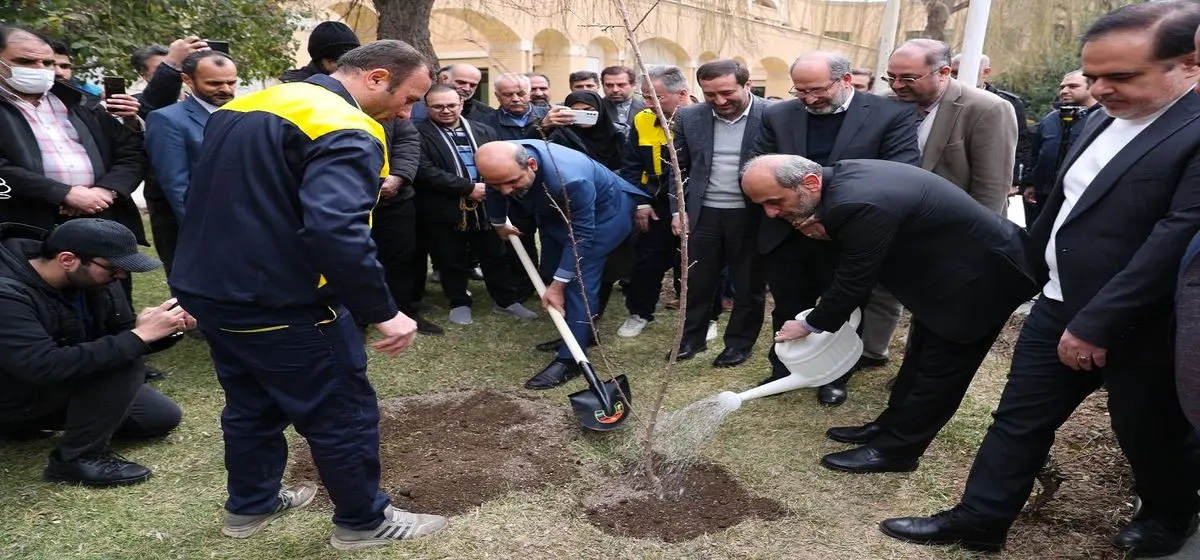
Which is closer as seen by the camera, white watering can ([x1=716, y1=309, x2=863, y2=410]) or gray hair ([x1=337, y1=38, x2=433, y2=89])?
gray hair ([x1=337, y1=38, x2=433, y2=89])

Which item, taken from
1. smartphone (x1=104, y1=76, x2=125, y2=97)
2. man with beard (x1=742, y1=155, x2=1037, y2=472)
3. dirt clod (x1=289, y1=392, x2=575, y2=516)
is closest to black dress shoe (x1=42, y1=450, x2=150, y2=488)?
dirt clod (x1=289, y1=392, x2=575, y2=516)

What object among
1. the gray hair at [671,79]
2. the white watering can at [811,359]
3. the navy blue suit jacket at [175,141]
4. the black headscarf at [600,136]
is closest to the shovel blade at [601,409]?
the white watering can at [811,359]

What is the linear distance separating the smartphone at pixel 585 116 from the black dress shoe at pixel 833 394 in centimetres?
246

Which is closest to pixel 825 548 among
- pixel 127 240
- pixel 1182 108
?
pixel 1182 108

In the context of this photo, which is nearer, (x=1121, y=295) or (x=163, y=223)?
(x=1121, y=295)

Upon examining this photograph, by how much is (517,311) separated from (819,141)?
2625mm

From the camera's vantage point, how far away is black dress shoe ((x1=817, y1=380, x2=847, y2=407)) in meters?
3.83

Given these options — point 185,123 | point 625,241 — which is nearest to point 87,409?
point 185,123

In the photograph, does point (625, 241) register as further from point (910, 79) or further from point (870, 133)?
point (910, 79)

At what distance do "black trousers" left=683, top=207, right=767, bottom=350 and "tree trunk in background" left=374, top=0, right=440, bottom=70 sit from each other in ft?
14.0

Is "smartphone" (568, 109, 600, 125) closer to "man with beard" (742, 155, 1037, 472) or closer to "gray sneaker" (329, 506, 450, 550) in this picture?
"man with beard" (742, 155, 1037, 472)

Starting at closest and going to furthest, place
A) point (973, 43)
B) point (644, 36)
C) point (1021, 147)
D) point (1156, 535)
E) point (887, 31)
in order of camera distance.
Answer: point (1156, 535), point (973, 43), point (1021, 147), point (887, 31), point (644, 36)

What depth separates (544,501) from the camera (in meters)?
2.90

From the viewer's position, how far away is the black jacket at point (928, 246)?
8.87 feet
